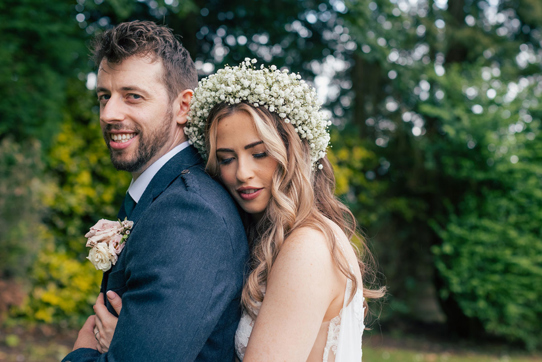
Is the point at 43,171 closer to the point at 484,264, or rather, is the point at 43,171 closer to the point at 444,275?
the point at 444,275

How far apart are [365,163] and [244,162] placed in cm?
655

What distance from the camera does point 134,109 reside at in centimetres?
226

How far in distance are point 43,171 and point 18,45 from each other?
167 cm

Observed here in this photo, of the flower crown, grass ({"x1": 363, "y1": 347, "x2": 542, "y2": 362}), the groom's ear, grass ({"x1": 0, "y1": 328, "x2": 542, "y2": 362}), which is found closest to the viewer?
the flower crown

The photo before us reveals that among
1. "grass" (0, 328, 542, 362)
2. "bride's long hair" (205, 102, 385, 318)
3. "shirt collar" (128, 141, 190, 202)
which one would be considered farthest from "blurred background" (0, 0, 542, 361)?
"shirt collar" (128, 141, 190, 202)

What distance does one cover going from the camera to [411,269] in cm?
905

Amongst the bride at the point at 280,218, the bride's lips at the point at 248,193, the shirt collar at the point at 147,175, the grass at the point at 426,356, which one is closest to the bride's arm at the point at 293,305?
the bride at the point at 280,218

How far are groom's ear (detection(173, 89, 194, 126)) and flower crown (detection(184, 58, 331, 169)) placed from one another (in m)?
0.04

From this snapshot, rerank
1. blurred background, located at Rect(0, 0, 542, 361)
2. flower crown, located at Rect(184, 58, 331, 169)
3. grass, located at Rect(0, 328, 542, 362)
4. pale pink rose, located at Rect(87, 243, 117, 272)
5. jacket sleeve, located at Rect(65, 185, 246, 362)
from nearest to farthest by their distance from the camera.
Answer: jacket sleeve, located at Rect(65, 185, 246, 362) < pale pink rose, located at Rect(87, 243, 117, 272) < flower crown, located at Rect(184, 58, 331, 169) < grass, located at Rect(0, 328, 542, 362) < blurred background, located at Rect(0, 0, 542, 361)

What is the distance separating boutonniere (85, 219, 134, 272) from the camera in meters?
2.00

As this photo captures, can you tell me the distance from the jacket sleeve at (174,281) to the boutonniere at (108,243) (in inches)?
8.2

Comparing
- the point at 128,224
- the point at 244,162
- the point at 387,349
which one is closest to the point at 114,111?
the point at 128,224

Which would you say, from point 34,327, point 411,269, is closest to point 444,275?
point 411,269

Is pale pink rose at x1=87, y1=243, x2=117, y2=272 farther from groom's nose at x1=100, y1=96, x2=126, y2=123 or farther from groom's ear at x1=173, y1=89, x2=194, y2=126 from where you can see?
groom's ear at x1=173, y1=89, x2=194, y2=126
